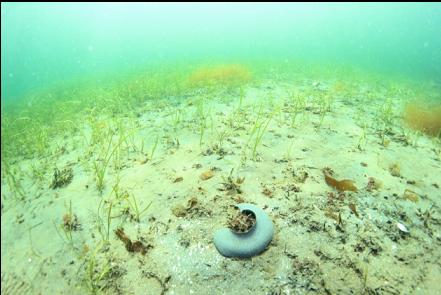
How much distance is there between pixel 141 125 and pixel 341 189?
445 cm

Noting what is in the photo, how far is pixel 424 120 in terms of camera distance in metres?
6.41

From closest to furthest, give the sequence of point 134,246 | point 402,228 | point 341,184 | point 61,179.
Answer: point 134,246, point 402,228, point 341,184, point 61,179

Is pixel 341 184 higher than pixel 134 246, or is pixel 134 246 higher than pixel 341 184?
pixel 341 184

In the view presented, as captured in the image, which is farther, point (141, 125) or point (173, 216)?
point (141, 125)

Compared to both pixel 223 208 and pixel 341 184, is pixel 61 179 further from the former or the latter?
pixel 341 184

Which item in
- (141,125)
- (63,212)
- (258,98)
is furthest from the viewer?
(258,98)

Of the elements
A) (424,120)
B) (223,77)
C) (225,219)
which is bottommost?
(223,77)

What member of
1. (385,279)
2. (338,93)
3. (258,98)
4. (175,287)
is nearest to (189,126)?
(258,98)

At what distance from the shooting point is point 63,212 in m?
3.57

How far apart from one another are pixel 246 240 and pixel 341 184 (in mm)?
1669

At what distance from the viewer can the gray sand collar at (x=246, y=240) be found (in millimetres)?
2658

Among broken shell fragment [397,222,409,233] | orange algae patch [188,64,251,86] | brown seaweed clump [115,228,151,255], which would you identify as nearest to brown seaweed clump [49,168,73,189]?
brown seaweed clump [115,228,151,255]

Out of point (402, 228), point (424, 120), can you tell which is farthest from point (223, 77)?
point (402, 228)

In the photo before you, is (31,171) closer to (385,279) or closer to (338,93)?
(385,279)
